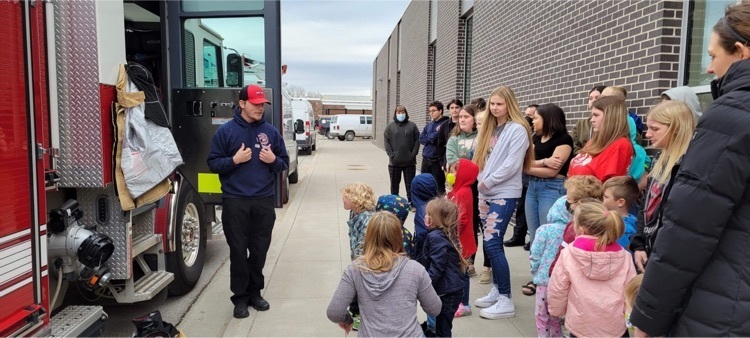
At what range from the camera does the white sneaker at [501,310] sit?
4.06 meters

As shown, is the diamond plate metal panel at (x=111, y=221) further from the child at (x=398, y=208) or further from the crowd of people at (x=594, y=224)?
the child at (x=398, y=208)

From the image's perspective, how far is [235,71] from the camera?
5492 millimetres

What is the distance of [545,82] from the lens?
6.45 metres

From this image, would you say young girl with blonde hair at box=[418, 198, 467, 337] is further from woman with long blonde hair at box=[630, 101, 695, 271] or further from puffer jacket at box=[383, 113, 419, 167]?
puffer jacket at box=[383, 113, 419, 167]

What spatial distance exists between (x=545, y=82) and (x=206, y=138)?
4.19 m

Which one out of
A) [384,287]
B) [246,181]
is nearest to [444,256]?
[384,287]

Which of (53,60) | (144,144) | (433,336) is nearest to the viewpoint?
(53,60)

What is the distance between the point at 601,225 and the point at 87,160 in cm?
302

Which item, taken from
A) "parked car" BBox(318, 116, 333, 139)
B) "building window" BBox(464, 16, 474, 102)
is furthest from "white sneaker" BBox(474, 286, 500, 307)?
"parked car" BBox(318, 116, 333, 139)

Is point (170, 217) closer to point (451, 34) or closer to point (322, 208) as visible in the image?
point (322, 208)

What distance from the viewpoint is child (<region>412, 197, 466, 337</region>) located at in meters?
2.90

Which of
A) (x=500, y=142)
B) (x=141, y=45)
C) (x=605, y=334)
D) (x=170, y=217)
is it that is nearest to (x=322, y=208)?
(x=141, y=45)

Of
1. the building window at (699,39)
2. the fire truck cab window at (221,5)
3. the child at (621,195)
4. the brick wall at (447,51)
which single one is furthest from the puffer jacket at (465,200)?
the brick wall at (447,51)

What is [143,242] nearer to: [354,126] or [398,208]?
[398,208]
